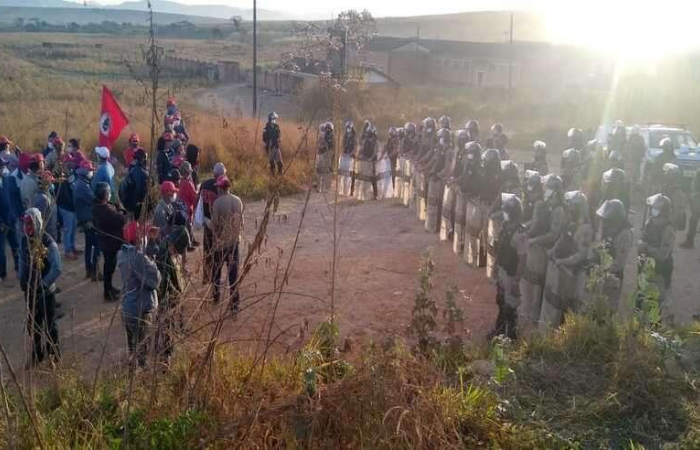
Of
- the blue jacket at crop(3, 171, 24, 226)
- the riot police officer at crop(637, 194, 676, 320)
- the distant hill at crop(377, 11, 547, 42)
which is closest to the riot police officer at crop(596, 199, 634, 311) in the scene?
the riot police officer at crop(637, 194, 676, 320)

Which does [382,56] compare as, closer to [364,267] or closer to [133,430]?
[364,267]

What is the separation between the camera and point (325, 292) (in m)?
9.12

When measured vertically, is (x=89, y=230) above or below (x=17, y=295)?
above

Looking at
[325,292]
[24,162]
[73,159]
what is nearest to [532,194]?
[325,292]

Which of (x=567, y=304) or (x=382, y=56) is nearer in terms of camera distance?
(x=567, y=304)

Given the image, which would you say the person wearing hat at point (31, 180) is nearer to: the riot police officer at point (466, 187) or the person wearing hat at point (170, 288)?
the person wearing hat at point (170, 288)

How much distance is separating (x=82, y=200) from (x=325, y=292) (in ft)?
11.9

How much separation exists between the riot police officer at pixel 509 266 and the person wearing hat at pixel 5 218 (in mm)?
6153

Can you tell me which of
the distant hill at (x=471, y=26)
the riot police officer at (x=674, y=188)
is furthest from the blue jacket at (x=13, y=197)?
the distant hill at (x=471, y=26)

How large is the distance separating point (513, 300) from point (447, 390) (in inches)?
116

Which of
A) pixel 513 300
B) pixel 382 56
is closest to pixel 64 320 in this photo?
pixel 513 300

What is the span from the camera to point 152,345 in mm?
4148

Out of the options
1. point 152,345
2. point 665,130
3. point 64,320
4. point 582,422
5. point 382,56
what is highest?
point 382,56

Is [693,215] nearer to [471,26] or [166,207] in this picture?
[166,207]
